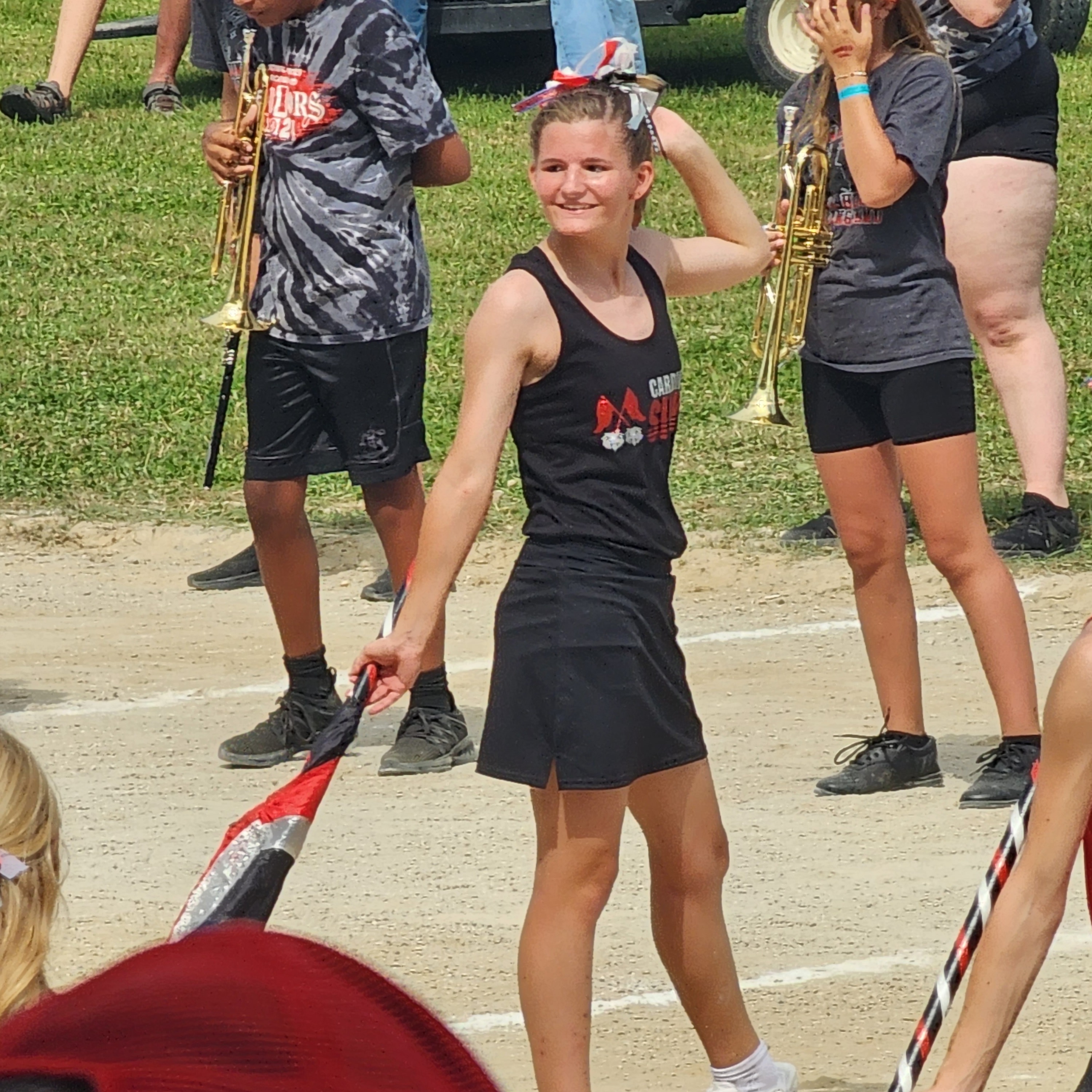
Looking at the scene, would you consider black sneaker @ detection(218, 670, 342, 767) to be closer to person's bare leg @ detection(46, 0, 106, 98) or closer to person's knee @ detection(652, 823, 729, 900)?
person's knee @ detection(652, 823, 729, 900)

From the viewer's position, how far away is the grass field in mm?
8773

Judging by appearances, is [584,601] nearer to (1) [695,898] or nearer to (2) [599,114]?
(1) [695,898]

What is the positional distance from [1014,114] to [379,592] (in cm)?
270

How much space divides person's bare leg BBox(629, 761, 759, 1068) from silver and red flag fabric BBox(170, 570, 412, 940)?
0.96 metres

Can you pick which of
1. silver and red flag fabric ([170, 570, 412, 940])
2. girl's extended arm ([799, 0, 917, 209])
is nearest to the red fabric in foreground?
silver and red flag fabric ([170, 570, 412, 940])

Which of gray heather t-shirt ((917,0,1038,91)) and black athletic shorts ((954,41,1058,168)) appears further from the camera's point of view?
black athletic shorts ((954,41,1058,168))

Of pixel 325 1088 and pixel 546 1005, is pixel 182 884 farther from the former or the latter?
pixel 325 1088

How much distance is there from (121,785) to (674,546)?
246 centimetres

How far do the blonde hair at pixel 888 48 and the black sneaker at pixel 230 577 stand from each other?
308 centimetres

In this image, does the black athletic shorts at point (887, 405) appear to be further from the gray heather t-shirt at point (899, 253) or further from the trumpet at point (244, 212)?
the trumpet at point (244, 212)

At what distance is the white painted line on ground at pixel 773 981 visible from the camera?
14.6ft

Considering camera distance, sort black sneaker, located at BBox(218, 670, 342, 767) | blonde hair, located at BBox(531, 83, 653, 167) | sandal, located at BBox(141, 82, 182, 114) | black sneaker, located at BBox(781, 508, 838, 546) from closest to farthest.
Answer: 1. blonde hair, located at BBox(531, 83, 653, 167)
2. black sneaker, located at BBox(218, 670, 342, 767)
3. black sneaker, located at BBox(781, 508, 838, 546)
4. sandal, located at BBox(141, 82, 182, 114)

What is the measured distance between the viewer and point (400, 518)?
237 inches

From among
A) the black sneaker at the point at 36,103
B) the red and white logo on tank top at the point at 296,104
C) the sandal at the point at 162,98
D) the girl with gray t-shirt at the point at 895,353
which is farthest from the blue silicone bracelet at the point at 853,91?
the sandal at the point at 162,98
